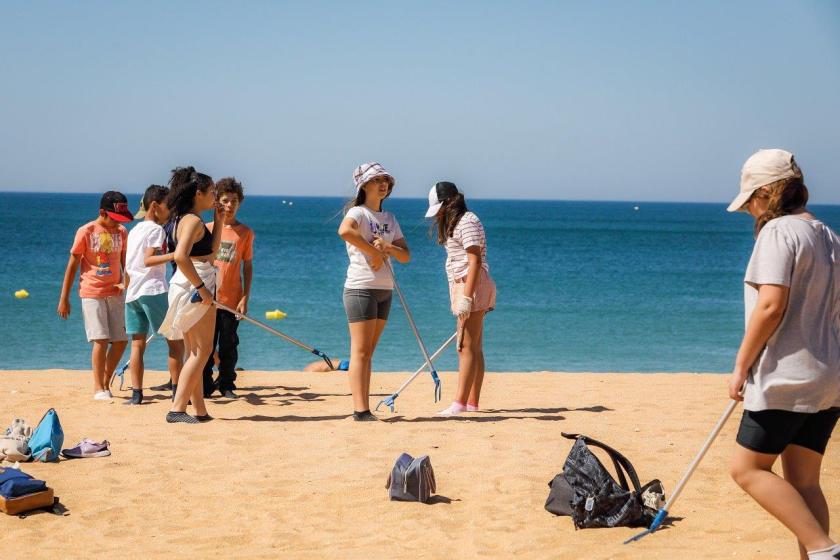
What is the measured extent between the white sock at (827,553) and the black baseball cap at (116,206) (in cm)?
557

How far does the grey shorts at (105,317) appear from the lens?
24.9 ft

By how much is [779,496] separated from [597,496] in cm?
124

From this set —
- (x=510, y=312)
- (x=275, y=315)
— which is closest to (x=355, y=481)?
(x=275, y=315)

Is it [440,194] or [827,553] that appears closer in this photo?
[827,553]

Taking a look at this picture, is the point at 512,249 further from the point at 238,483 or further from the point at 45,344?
the point at 238,483

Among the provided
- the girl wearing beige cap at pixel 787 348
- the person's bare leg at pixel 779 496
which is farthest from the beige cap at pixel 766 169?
the person's bare leg at pixel 779 496

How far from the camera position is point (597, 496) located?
4.60m

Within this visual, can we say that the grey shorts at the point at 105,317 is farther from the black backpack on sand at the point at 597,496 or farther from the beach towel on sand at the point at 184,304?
the black backpack on sand at the point at 597,496

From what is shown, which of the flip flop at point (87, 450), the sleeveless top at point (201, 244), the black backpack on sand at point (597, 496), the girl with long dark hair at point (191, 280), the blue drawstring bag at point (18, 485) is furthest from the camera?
the sleeveless top at point (201, 244)

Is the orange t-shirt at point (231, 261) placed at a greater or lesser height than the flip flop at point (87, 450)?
greater

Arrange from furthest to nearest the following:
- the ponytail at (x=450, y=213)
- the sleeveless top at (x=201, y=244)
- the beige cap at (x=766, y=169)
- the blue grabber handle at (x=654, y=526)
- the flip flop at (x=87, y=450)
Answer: the ponytail at (x=450, y=213), the sleeveless top at (x=201, y=244), the flip flop at (x=87, y=450), the blue grabber handle at (x=654, y=526), the beige cap at (x=766, y=169)

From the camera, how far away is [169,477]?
5469mm

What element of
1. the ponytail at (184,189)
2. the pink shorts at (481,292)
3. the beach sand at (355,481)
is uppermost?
the ponytail at (184,189)

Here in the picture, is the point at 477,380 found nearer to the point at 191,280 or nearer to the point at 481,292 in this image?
the point at 481,292
